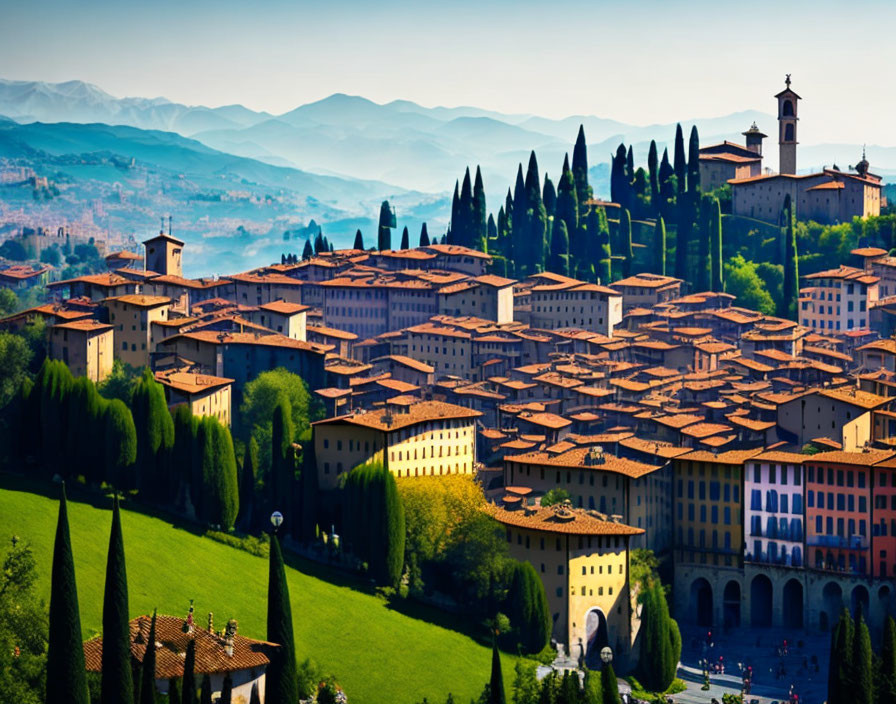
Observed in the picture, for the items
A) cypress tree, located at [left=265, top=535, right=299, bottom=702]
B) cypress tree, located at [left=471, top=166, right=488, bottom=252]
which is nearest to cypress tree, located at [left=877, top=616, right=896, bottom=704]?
cypress tree, located at [left=265, top=535, right=299, bottom=702]

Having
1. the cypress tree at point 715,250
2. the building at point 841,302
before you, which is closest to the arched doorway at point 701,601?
the building at point 841,302

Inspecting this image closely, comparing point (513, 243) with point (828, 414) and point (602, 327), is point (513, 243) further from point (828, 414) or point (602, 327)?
point (828, 414)

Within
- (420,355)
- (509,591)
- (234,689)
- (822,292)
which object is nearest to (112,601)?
(234,689)

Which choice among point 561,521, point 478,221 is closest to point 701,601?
point 561,521

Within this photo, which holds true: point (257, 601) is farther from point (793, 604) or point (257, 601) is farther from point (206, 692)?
point (793, 604)

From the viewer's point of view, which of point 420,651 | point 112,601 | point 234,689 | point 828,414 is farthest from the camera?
point 828,414

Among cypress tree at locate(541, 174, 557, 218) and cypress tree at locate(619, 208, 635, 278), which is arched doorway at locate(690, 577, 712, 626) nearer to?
cypress tree at locate(619, 208, 635, 278)
